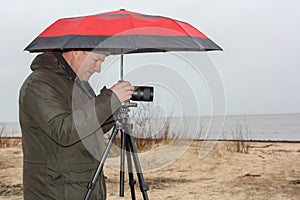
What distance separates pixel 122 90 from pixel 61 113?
0.28 m

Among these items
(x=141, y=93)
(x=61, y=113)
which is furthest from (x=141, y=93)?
(x=61, y=113)

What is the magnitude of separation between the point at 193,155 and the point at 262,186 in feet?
5.78

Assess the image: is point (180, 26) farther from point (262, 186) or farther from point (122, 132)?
point (262, 186)

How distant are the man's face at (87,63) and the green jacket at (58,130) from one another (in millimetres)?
53

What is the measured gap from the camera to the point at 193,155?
7391 millimetres

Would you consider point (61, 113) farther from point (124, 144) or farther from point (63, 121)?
point (124, 144)

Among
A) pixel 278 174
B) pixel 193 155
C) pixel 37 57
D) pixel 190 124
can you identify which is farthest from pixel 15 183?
pixel 37 57

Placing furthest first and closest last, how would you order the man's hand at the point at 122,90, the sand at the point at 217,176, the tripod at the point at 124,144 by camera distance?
the sand at the point at 217,176, the tripod at the point at 124,144, the man's hand at the point at 122,90

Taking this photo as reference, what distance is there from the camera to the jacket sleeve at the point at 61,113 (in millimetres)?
2102

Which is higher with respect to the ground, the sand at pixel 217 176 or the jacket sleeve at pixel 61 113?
the jacket sleeve at pixel 61 113

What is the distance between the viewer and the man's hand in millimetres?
2238

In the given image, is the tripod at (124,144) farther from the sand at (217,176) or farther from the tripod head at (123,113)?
the sand at (217,176)

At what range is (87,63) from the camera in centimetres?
229

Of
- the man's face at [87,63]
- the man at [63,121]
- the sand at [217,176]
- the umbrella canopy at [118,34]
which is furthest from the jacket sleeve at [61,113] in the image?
the sand at [217,176]
